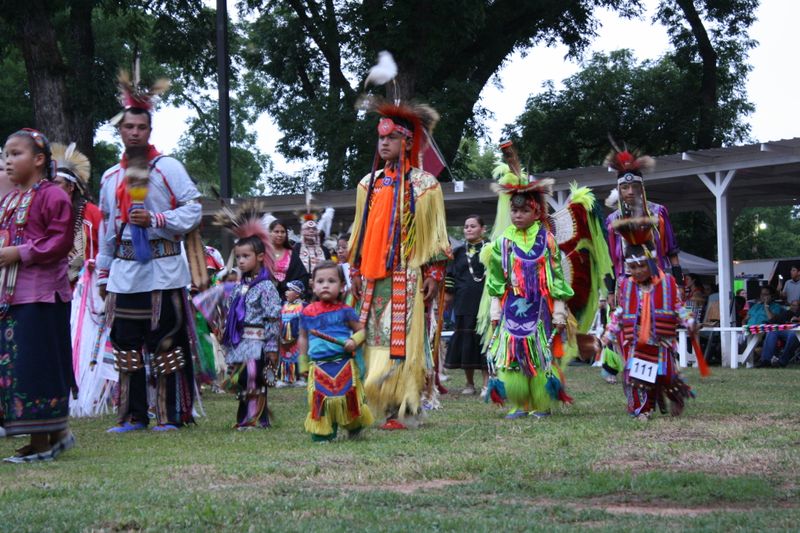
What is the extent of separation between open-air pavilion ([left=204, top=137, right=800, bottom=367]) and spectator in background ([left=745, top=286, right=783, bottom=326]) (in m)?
0.64

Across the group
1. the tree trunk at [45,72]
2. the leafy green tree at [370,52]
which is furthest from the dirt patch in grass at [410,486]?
the leafy green tree at [370,52]

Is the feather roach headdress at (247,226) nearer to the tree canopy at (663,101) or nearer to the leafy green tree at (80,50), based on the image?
the leafy green tree at (80,50)

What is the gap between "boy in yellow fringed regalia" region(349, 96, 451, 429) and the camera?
24.5 ft

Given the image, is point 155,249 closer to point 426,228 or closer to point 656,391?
point 426,228

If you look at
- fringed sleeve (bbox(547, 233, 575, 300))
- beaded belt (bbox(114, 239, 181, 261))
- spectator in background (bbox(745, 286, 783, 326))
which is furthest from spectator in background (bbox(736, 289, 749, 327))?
beaded belt (bbox(114, 239, 181, 261))

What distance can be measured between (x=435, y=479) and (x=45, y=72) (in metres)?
16.1

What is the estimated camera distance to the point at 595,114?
35.1m

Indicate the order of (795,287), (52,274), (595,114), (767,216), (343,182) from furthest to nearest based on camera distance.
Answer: (767,216), (595,114), (343,182), (795,287), (52,274)

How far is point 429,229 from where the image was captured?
7.66 meters

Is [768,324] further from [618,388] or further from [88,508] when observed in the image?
[88,508]

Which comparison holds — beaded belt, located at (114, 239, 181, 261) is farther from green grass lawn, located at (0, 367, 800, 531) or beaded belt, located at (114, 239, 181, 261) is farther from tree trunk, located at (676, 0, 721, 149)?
tree trunk, located at (676, 0, 721, 149)

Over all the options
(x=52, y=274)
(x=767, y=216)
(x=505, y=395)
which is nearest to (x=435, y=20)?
(x=505, y=395)

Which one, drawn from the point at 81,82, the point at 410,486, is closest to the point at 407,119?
the point at 410,486

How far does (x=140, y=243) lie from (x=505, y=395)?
2753 millimetres
